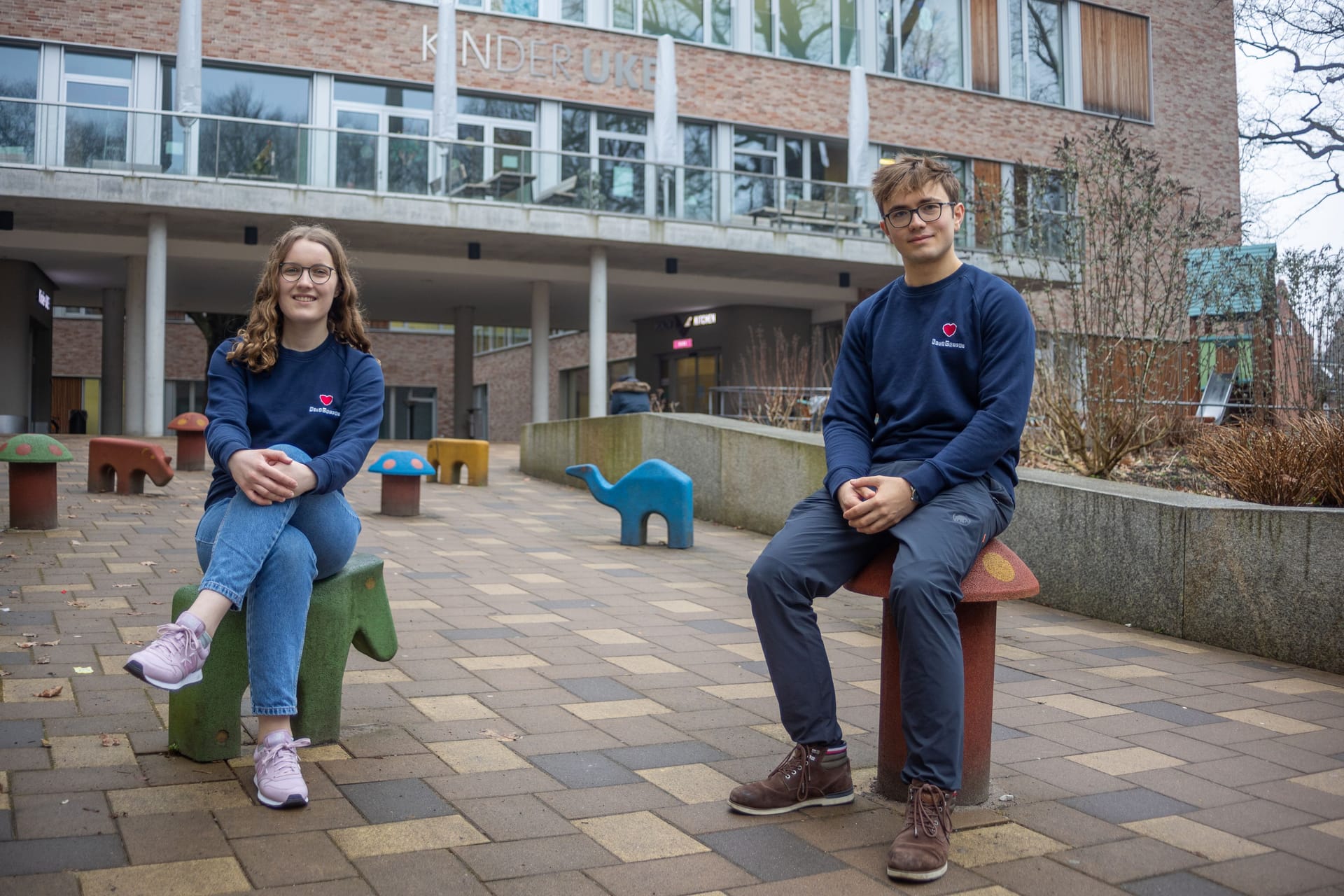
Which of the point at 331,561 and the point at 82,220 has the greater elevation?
the point at 82,220

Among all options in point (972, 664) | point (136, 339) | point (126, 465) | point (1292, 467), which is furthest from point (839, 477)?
point (136, 339)

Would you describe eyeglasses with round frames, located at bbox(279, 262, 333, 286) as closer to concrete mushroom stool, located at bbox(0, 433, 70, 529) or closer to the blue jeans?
the blue jeans

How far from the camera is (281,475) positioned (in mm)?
3232

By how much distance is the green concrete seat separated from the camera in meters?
3.39

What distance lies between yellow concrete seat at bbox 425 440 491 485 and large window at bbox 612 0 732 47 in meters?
14.4

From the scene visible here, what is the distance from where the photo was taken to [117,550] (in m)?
7.46

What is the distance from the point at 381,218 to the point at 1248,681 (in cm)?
1772

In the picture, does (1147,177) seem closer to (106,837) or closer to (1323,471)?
(1323,471)

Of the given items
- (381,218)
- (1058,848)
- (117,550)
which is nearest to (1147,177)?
(1058,848)

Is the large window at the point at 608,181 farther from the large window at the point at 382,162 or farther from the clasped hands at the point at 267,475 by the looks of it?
the clasped hands at the point at 267,475

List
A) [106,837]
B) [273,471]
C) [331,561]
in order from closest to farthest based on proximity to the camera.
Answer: [106,837], [273,471], [331,561]

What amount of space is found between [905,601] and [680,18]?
2470 cm

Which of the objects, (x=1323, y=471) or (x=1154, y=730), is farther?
(x=1323, y=471)

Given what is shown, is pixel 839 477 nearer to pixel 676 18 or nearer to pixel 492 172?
pixel 492 172
